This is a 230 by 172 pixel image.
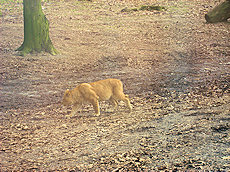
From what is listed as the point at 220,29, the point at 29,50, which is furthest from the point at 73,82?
the point at 220,29

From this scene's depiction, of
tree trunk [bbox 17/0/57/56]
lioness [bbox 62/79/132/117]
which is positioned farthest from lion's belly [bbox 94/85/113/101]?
tree trunk [bbox 17/0/57/56]

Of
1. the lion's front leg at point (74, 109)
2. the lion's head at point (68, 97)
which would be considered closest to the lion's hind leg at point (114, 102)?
the lion's front leg at point (74, 109)

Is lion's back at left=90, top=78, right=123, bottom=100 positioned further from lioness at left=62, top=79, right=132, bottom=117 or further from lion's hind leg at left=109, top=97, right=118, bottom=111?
lion's hind leg at left=109, top=97, right=118, bottom=111

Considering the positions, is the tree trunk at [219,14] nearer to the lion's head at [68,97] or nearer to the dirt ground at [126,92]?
the dirt ground at [126,92]

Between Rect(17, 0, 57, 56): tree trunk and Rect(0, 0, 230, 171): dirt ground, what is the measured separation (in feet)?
2.07

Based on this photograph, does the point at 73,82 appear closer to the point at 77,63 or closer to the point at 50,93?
the point at 50,93

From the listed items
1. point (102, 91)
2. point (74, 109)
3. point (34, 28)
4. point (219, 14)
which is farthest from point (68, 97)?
point (219, 14)

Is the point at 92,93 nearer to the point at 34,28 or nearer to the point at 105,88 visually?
the point at 105,88

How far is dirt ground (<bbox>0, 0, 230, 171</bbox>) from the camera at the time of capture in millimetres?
4773

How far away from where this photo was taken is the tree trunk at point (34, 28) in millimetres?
12602

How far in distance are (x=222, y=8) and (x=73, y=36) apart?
722 cm

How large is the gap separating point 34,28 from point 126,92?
5.56m

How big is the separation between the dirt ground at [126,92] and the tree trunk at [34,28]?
631mm

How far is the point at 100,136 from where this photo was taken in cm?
579
